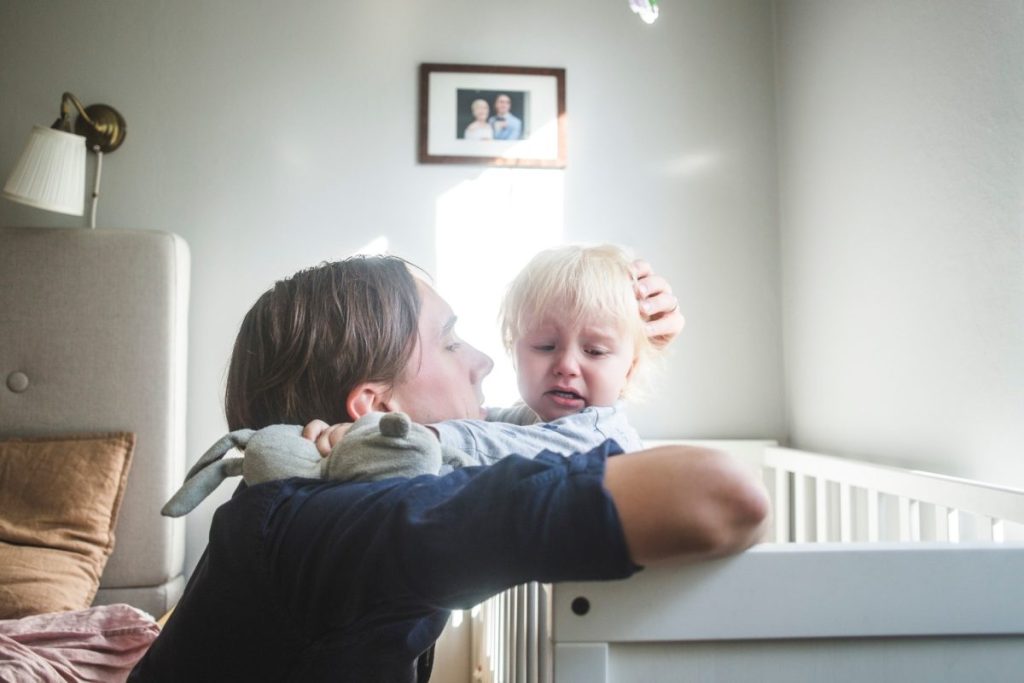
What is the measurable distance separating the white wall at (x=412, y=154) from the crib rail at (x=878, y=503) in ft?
0.93

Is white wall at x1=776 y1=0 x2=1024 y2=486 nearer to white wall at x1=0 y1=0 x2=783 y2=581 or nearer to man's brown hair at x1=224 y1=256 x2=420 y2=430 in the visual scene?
white wall at x1=0 y1=0 x2=783 y2=581

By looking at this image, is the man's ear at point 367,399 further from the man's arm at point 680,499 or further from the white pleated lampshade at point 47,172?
the white pleated lampshade at point 47,172

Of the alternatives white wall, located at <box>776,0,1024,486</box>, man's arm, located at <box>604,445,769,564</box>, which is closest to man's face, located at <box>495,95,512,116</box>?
white wall, located at <box>776,0,1024,486</box>

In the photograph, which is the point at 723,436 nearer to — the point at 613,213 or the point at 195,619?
the point at 613,213

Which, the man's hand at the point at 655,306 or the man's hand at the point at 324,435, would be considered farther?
the man's hand at the point at 655,306

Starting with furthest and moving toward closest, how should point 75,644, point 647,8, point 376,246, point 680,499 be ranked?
1. point 376,246
2. point 75,644
3. point 647,8
4. point 680,499

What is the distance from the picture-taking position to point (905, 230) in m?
1.84

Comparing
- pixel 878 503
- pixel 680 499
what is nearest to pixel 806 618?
pixel 680 499

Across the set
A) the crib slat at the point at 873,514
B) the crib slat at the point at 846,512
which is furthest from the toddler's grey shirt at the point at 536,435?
the crib slat at the point at 846,512

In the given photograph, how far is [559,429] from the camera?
3.56 ft

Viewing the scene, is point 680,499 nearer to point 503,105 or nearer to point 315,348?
point 315,348

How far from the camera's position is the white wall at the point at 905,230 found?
4.97 feet

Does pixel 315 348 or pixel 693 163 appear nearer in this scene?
pixel 315 348

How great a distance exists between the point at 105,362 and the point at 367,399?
145cm
